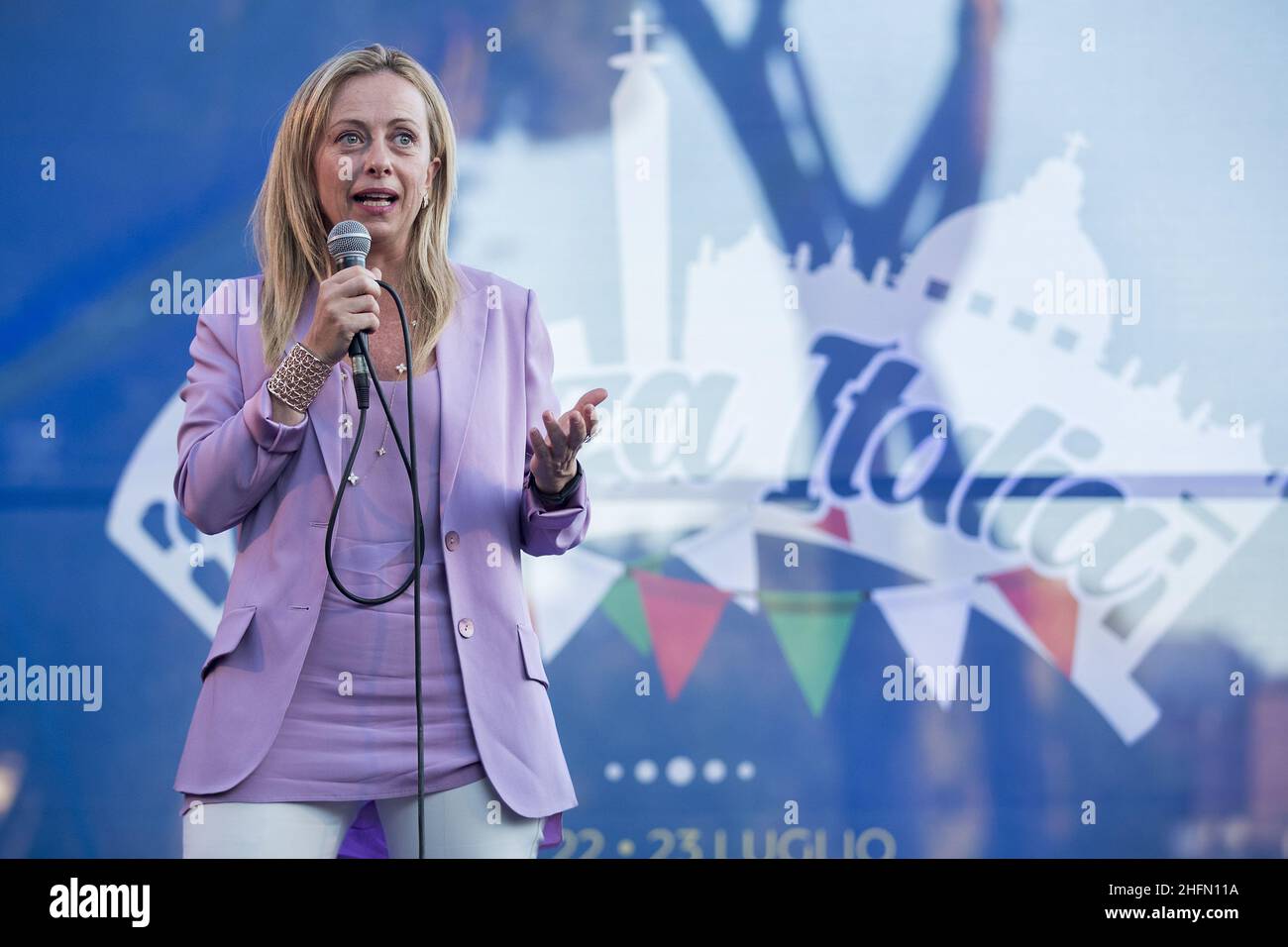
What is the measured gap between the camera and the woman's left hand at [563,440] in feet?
5.70

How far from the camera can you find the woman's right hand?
164 cm

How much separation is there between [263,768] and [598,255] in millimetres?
1710

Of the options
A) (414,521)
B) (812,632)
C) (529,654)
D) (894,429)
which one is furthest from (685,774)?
(414,521)

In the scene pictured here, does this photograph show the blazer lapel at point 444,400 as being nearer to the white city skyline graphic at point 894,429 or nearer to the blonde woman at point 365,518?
the blonde woman at point 365,518

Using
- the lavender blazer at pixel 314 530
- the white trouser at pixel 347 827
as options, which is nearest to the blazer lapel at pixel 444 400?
the lavender blazer at pixel 314 530

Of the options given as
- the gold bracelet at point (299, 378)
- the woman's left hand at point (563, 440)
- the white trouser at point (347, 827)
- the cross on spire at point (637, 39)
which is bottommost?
the white trouser at point (347, 827)

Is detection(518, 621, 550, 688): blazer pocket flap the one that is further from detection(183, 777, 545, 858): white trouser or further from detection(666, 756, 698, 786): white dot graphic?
detection(666, 756, 698, 786): white dot graphic

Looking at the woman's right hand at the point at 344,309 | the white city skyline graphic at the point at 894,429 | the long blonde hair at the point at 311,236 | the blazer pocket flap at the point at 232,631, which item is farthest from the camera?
the white city skyline graphic at the point at 894,429

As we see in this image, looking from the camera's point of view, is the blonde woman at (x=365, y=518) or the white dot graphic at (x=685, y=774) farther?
the white dot graphic at (x=685, y=774)

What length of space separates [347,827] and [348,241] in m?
0.81

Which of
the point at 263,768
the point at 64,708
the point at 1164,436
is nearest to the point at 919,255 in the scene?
the point at 1164,436

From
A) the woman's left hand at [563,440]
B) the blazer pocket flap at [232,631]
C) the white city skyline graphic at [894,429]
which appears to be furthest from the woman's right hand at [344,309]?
the white city skyline graphic at [894,429]

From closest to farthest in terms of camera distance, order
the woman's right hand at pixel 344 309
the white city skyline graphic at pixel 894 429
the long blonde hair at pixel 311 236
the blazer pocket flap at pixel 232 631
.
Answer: the woman's right hand at pixel 344 309, the blazer pocket flap at pixel 232 631, the long blonde hair at pixel 311 236, the white city skyline graphic at pixel 894 429

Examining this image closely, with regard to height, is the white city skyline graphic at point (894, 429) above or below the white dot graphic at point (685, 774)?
above
